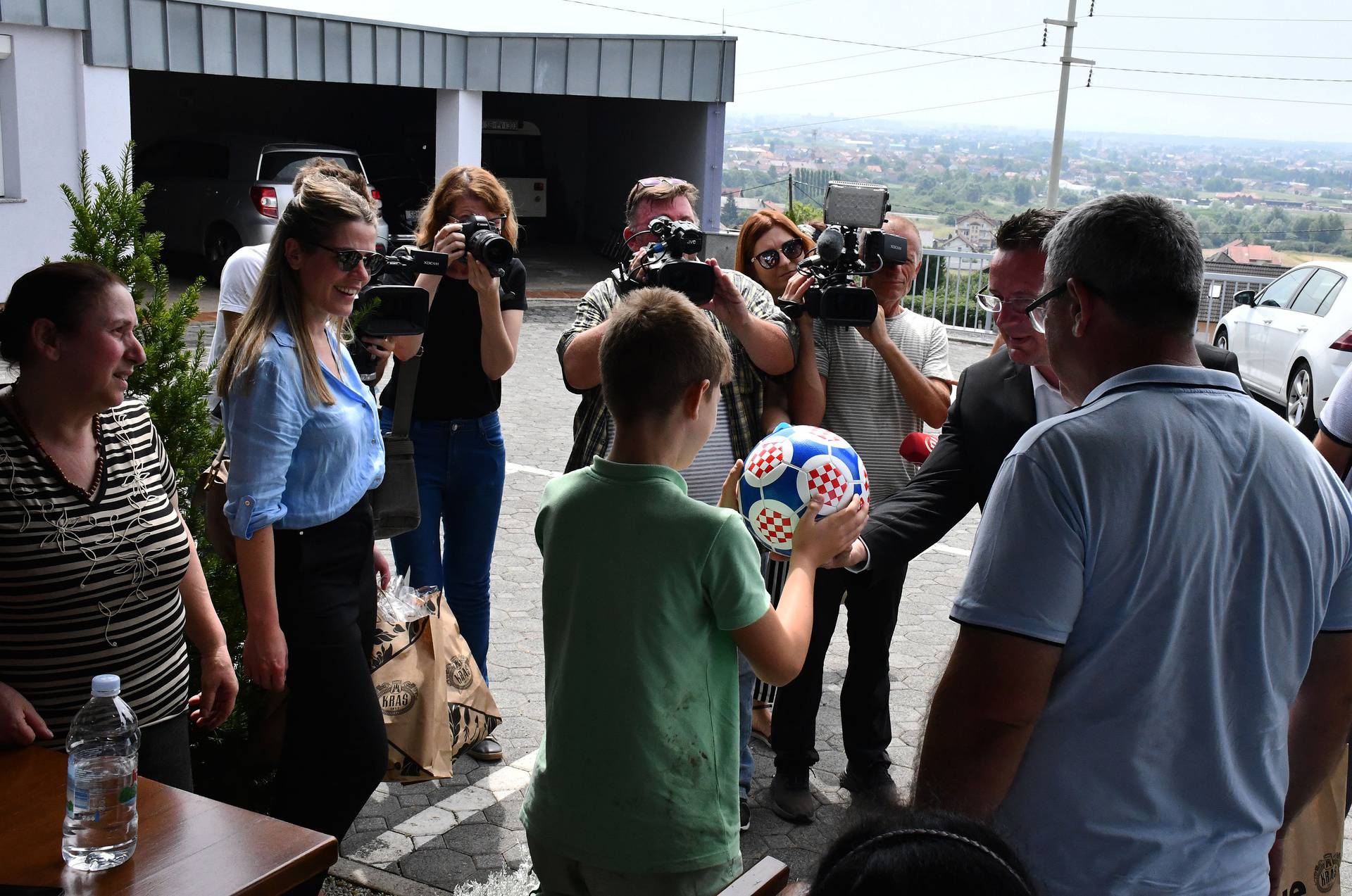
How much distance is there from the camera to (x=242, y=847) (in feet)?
7.19

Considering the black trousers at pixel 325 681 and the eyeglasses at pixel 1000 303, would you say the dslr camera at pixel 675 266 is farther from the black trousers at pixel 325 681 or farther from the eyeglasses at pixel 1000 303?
the black trousers at pixel 325 681

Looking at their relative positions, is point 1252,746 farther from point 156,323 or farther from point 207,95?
point 207,95

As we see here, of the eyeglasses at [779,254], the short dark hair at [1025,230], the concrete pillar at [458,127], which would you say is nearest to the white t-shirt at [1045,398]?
the short dark hair at [1025,230]

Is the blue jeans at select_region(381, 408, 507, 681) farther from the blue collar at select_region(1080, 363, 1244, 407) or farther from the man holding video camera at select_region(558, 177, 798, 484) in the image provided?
the blue collar at select_region(1080, 363, 1244, 407)

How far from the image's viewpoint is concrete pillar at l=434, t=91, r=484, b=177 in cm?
1916

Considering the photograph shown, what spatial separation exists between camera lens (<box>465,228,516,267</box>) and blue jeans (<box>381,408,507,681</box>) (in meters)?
0.62

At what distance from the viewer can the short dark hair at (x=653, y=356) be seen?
93.0 inches

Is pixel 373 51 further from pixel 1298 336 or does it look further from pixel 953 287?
pixel 1298 336

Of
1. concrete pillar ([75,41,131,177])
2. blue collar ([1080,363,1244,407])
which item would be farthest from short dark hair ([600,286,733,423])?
concrete pillar ([75,41,131,177])

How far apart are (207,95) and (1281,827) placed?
84.0ft

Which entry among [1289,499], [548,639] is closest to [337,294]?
[548,639]

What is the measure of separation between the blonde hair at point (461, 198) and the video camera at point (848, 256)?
1.13 m

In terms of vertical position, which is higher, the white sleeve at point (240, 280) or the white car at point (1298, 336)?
the white sleeve at point (240, 280)

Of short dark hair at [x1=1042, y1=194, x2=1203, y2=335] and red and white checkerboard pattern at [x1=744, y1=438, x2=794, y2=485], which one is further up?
short dark hair at [x1=1042, y1=194, x2=1203, y2=335]
